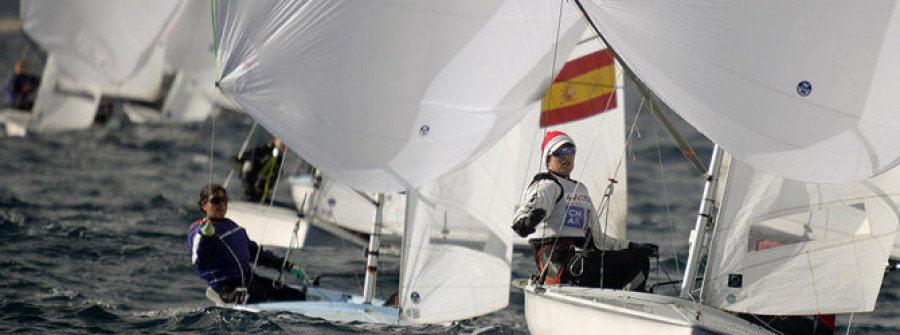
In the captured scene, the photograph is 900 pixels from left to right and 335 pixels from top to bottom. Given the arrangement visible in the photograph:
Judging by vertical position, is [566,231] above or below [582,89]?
below

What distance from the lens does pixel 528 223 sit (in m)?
6.62

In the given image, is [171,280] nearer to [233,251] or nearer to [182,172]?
[233,251]

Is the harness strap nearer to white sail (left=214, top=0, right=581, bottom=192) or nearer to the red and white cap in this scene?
the red and white cap

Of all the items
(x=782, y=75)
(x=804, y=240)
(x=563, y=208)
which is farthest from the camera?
(x=563, y=208)

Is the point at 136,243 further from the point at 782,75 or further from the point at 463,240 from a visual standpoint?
the point at 782,75

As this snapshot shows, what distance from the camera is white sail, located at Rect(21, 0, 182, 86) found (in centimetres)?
1662

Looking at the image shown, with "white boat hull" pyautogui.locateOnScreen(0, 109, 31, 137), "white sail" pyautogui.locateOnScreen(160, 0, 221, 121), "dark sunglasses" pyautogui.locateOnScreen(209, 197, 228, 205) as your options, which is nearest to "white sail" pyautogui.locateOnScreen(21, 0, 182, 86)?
"white sail" pyautogui.locateOnScreen(160, 0, 221, 121)

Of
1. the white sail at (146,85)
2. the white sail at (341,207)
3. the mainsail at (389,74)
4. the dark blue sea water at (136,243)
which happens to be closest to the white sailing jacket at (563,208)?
the mainsail at (389,74)

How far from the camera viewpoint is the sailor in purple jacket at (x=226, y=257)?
7.91 metres

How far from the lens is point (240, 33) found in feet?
22.0

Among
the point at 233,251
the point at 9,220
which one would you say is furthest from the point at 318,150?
the point at 9,220

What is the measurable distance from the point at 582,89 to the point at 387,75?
254 centimetres

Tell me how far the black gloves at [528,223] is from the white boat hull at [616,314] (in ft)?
1.15

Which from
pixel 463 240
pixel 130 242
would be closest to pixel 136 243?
pixel 130 242
